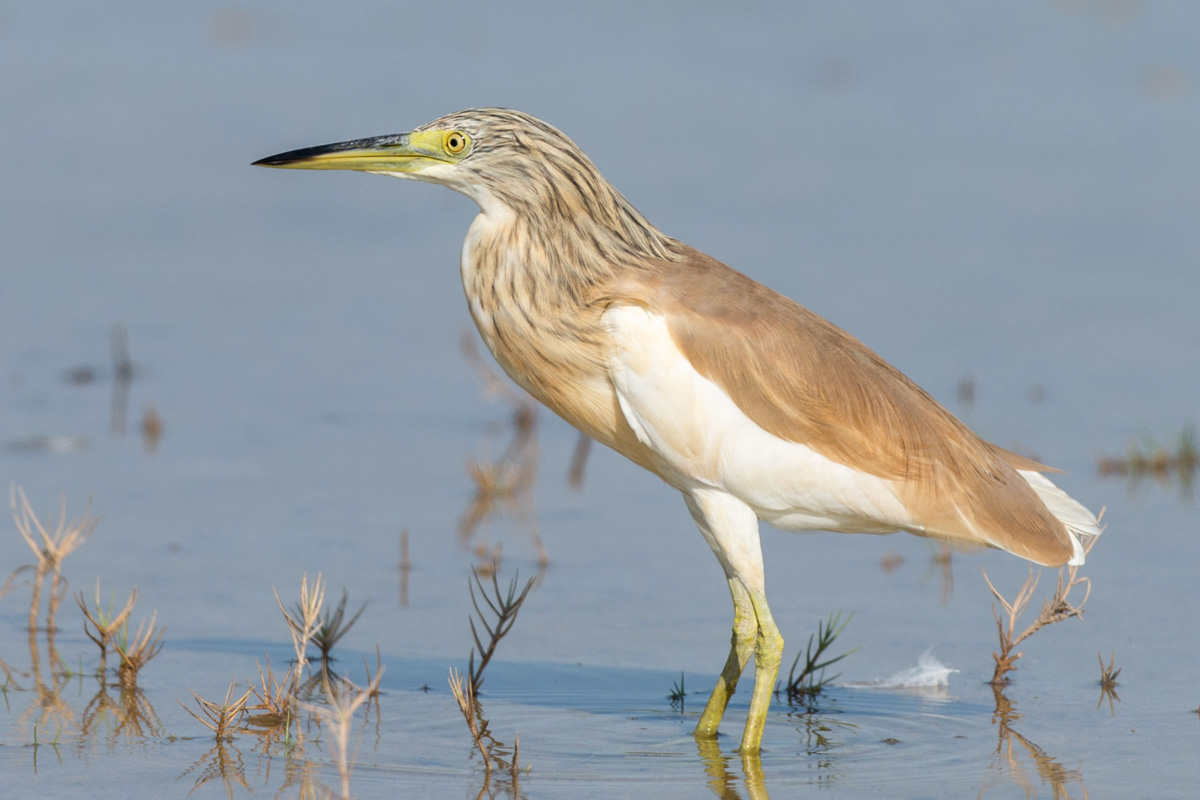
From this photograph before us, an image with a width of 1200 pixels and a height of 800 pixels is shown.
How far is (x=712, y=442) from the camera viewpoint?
188 inches

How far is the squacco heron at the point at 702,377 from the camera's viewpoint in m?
4.79

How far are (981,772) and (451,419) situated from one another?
4163mm

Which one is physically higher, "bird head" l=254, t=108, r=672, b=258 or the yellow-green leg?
"bird head" l=254, t=108, r=672, b=258

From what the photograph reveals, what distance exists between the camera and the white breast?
474cm

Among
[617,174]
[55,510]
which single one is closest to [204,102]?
[617,174]

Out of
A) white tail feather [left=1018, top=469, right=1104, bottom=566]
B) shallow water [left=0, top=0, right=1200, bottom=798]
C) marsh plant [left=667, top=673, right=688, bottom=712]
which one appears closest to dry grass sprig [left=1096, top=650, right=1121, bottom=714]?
shallow water [left=0, top=0, right=1200, bottom=798]

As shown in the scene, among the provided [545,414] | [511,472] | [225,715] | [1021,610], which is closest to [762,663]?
[1021,610]

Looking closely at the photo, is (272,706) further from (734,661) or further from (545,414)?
(545,414)

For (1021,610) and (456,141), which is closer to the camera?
(456,141)

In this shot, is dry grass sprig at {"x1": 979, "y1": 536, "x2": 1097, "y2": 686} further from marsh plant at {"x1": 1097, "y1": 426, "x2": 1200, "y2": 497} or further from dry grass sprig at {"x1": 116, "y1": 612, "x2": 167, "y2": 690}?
dry grass sprig at {"x1": 116, "y1": 612, "x2": 167, "y2": 690}

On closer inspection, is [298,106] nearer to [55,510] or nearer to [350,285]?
[350,285]

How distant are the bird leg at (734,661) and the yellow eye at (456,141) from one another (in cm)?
152

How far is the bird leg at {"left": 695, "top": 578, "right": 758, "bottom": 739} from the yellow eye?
1.52 m

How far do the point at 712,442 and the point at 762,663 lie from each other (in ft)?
2.33
